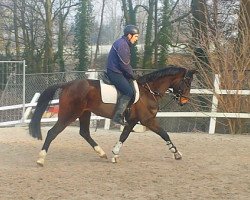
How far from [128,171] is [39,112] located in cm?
200

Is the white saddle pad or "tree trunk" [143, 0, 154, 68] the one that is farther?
"tree trunk" [143, 0, 154, 68]

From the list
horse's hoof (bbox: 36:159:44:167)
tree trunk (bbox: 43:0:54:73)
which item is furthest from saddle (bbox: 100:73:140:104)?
tree trunk (bbox: 43:0:54:73)

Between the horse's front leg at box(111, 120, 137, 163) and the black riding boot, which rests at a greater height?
the black riding boot

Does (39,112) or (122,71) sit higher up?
(122,71)

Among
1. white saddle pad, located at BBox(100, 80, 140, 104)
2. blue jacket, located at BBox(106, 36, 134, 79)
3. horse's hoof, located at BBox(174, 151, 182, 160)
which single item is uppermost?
blue jacket, located at BBox(106, 36, 134, 79)

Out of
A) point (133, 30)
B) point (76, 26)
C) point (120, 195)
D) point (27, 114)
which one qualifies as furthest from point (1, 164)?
point (76, 26)

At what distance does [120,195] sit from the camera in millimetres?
5227

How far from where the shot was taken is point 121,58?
6.92 metres

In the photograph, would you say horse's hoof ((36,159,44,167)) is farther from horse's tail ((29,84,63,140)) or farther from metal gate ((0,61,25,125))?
metal gate ((0,61,25,125))

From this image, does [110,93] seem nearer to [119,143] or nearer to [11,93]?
[119,143]

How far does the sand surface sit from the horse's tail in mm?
490

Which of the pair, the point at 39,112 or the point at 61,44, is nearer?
the point at 39,112

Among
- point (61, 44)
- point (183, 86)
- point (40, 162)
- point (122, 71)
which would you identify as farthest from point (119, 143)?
point (61, 44)

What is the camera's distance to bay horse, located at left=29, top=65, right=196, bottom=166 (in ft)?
23.1
